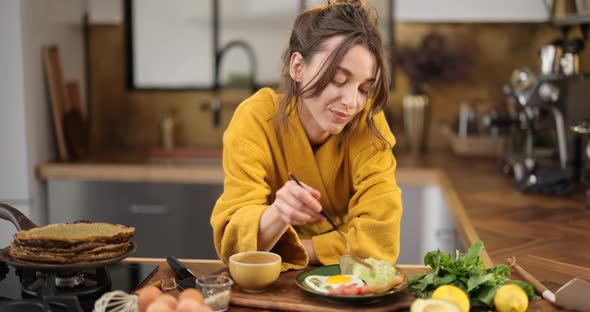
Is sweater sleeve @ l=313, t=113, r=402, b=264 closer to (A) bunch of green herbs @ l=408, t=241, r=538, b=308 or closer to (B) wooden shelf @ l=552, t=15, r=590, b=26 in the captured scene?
(A) bunch of green herbs @ l=408, t=241, r=538, b=308

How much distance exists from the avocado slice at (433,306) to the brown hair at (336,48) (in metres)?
0.56

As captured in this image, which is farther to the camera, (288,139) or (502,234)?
(502,234)

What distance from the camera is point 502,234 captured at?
6.52 ft

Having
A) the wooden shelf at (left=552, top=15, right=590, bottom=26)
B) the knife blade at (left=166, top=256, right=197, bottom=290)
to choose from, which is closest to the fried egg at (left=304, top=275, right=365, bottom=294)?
the knife blade at (left=166, top=256, right=197, bottom=290)

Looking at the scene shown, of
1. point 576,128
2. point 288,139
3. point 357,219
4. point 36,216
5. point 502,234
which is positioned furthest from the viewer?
point 36,216

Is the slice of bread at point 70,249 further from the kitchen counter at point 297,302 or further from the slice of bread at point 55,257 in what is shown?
the kitchen counter at point 297,302

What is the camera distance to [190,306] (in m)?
1.17

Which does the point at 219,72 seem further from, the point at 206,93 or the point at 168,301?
the point at 168,301

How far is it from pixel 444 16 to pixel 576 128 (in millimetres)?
1273

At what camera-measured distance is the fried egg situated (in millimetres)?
1394

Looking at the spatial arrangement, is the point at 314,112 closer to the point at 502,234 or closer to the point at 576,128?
the point at 502,234

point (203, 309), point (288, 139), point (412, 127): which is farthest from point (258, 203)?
point (412, 127)

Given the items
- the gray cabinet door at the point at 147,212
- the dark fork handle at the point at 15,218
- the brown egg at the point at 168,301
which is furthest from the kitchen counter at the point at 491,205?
the dark fork handle at the point at 15,218

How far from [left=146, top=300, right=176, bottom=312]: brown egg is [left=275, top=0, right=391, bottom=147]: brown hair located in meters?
0.64
